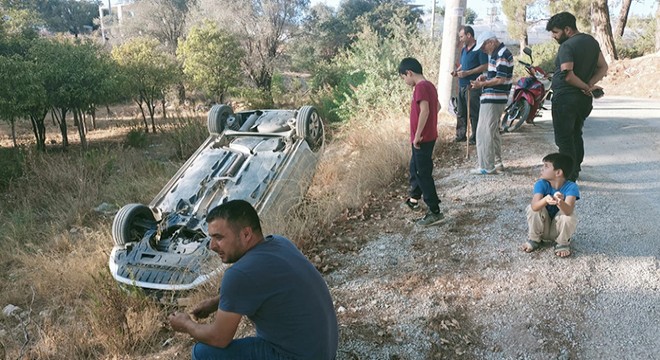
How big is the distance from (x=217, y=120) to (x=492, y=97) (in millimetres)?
3942

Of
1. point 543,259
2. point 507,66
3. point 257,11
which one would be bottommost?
point 543,259

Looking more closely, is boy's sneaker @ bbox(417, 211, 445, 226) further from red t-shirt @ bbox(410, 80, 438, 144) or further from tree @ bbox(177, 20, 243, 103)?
tree @ bbox(177, 20, 243, 103)

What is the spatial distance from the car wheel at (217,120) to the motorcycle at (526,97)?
14.8ft

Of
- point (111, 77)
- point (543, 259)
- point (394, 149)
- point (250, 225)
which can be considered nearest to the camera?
point (250, 225)

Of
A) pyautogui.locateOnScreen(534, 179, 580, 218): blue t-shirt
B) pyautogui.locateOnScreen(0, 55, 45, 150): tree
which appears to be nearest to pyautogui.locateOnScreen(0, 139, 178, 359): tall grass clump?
pyautogui.locateOnScreen(0, 55, 45, 150): tree

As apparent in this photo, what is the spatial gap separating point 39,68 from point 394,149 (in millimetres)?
12525

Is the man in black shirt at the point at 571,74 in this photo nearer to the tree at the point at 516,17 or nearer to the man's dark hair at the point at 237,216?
the man's dark hair at the point at 237,216

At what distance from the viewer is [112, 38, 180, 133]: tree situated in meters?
19.9

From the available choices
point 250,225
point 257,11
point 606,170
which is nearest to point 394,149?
point 606,170

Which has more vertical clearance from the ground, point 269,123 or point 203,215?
point 269,123

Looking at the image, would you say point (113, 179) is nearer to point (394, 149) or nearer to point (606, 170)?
point (394, 149)

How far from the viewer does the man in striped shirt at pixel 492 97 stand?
5.55 meters

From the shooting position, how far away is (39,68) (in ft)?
46.7

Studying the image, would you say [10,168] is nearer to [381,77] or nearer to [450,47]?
[381,77]
